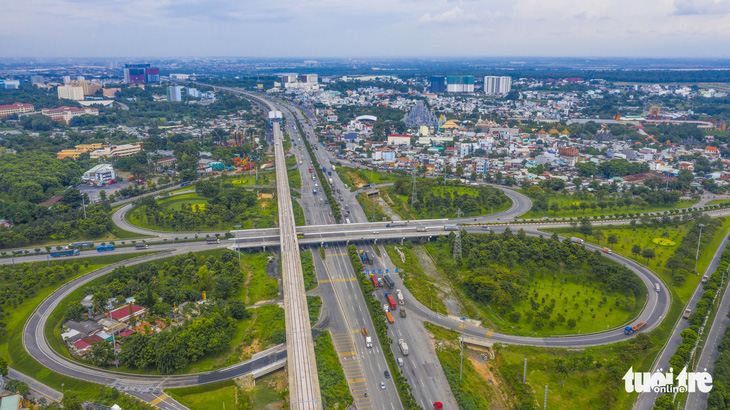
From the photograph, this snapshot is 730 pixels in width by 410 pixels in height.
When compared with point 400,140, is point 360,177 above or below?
below

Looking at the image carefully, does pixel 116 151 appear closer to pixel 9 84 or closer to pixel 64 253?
pixel 64 253

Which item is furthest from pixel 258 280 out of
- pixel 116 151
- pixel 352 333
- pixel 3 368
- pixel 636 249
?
pixel 116 151

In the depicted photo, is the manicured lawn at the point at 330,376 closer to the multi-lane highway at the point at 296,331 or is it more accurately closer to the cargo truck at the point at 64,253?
the multi-lane highway at the point at 296,331

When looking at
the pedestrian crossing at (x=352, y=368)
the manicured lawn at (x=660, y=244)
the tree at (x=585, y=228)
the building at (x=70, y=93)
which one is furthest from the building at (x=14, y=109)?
the tree at (x=585, y=228)

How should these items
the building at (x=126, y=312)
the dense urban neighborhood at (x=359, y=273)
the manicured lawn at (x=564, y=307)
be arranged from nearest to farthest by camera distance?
the dense urban neighborhood at (x=359, y=273)
the building at (x=126, y=312)
the manicured lawn at (x=564, y=307)

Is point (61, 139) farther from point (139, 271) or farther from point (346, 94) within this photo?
point (346, 94)

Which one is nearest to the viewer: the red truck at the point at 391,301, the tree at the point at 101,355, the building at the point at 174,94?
the tree at the point at 101,355

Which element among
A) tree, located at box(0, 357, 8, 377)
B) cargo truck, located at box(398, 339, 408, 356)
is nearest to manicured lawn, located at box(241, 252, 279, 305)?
cargo truck, located at box(398, 339, 408, 356)
